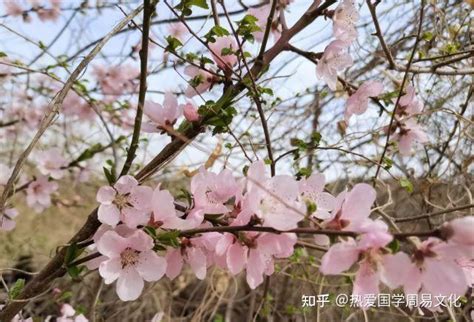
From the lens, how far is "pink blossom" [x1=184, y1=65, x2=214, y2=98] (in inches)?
47.4

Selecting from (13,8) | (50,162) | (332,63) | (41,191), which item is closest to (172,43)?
(332,63)

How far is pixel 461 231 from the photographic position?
651 mm

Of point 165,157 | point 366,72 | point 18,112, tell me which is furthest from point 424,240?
point 18,112

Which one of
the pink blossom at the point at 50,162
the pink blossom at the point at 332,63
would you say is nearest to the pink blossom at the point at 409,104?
the pink blossom at the point at 332,63

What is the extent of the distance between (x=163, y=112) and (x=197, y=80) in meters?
0.10

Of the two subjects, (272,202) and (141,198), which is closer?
(272,202)

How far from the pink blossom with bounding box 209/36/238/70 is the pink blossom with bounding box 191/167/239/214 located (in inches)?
13.6

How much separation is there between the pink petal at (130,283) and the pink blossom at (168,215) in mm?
109

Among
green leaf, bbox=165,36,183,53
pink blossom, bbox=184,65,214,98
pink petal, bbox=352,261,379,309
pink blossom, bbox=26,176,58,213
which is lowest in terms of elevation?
pink petal, bbox=352,261,379,309

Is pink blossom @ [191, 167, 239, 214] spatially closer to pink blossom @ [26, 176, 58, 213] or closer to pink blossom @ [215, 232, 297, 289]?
pink blossom @ [215, 232, 297, 289]

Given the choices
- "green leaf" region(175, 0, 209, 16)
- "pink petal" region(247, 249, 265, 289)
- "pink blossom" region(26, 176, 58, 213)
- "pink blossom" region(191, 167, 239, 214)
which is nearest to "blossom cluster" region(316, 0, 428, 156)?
"green leaf" region(175, 0, 209, 16)

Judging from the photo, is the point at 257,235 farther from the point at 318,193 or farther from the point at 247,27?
the point at 247,27

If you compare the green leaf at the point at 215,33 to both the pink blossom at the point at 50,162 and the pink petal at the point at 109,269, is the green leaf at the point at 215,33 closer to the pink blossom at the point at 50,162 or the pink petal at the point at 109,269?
the pink petal at the point at 109,269

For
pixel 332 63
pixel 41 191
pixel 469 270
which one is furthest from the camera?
pixel 41 191
